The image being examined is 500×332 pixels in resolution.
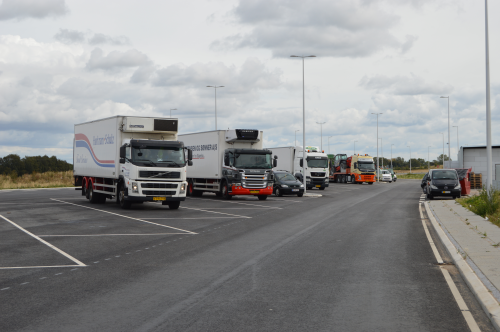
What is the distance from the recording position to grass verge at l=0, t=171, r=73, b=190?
157 ft

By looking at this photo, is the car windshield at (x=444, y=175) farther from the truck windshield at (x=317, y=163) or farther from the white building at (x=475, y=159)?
the white building at (x=475, y=159)

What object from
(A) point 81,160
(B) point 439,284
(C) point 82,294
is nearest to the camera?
(C) point 82,294

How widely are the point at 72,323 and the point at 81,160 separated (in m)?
21.6

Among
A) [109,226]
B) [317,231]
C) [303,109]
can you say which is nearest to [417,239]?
[317,231]

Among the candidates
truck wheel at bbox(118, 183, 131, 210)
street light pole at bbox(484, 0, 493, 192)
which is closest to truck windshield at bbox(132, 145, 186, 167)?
truck wheel at bbox(118, 183, 131, 210)

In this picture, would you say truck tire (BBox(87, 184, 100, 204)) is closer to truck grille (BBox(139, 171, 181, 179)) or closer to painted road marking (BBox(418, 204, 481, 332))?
truck grille (BBox(139, 171, 181, 179))

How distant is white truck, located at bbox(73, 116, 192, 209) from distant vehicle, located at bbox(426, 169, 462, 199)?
49.5 feet

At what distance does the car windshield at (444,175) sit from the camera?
29.9 meters

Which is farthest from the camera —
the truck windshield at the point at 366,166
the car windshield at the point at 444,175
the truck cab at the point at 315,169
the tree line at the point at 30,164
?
the tree line at the point at 30,164

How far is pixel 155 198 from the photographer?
20.4 m

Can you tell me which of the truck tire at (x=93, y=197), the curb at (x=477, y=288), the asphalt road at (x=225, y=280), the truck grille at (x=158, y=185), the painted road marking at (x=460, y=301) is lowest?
the painted road marking at (x=460, y=301)

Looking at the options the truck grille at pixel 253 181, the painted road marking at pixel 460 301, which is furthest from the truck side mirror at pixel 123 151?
the painted road marking at pixel 460 301

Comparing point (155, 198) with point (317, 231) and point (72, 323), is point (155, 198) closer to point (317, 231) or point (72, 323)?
point (317, 231)

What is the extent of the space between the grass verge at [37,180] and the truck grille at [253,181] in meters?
27.6
